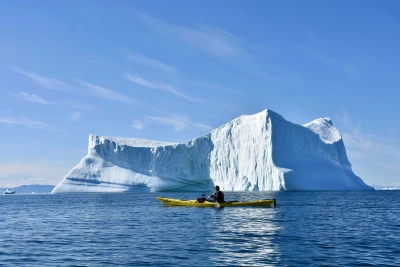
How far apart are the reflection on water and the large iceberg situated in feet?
171

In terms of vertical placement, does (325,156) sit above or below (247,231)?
above

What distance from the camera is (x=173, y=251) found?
1512cm

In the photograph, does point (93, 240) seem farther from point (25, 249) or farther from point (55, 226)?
point (55, 226)

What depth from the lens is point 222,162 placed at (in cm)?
8231

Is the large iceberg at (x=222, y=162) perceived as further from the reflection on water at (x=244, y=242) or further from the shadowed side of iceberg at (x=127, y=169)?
the reflection on water at (x=244, y=242)

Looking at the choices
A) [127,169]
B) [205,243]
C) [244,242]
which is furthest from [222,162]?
[205,243]

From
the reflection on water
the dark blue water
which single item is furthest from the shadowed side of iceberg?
the reflection on water

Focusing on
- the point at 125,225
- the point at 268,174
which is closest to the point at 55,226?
the point at 125,225

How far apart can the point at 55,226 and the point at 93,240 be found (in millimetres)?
6701

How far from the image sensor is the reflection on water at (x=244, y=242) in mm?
13524

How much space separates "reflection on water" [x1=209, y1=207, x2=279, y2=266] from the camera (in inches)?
532

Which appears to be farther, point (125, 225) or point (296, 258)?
point (125, 225)

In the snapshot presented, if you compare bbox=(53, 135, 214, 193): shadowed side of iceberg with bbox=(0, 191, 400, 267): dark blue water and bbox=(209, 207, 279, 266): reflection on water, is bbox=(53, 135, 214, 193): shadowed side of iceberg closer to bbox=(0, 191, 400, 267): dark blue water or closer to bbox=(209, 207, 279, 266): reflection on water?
bbox=(0, 191, 400, 267): dark blue water

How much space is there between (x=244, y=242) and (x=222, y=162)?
2576 inches
